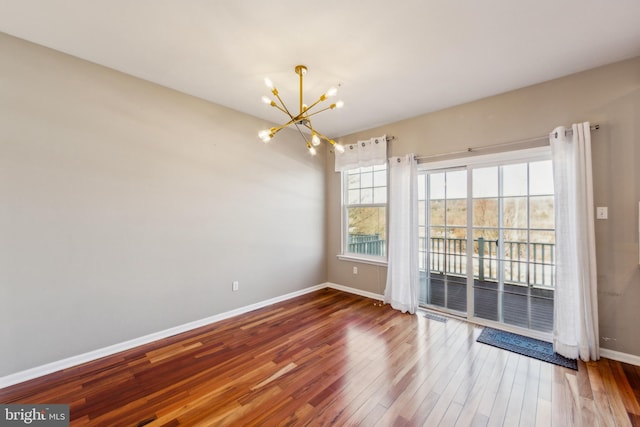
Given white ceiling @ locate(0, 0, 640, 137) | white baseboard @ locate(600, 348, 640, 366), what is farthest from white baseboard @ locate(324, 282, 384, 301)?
white ceiling @ locate(0, 0, 640, 137)

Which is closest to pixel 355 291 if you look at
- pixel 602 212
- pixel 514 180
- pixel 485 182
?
pixel 485 182

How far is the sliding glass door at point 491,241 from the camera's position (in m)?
2.93

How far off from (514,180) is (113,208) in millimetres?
4371

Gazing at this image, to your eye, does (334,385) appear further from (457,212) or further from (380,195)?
(380,195)

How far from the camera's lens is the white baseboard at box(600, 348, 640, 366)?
7.77 ft

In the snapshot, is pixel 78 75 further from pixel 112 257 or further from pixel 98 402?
pixel 98 402

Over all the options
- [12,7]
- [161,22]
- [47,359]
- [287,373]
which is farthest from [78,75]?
[287,373]

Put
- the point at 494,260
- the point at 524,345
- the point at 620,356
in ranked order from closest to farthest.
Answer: the point at 620,356 < the point at 524,345 < the point at 494,260

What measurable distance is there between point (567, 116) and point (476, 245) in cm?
163

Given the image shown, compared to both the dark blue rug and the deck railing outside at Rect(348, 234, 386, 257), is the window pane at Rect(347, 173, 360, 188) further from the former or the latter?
the dark blue rug

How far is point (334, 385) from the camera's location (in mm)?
2127

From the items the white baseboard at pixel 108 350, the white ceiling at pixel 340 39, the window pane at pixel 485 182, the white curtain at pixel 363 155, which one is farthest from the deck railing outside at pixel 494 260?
the white baseboard at pixel 108 350

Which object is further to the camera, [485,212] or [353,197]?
[353,197]

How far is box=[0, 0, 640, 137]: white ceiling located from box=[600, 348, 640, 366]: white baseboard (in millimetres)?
2727
